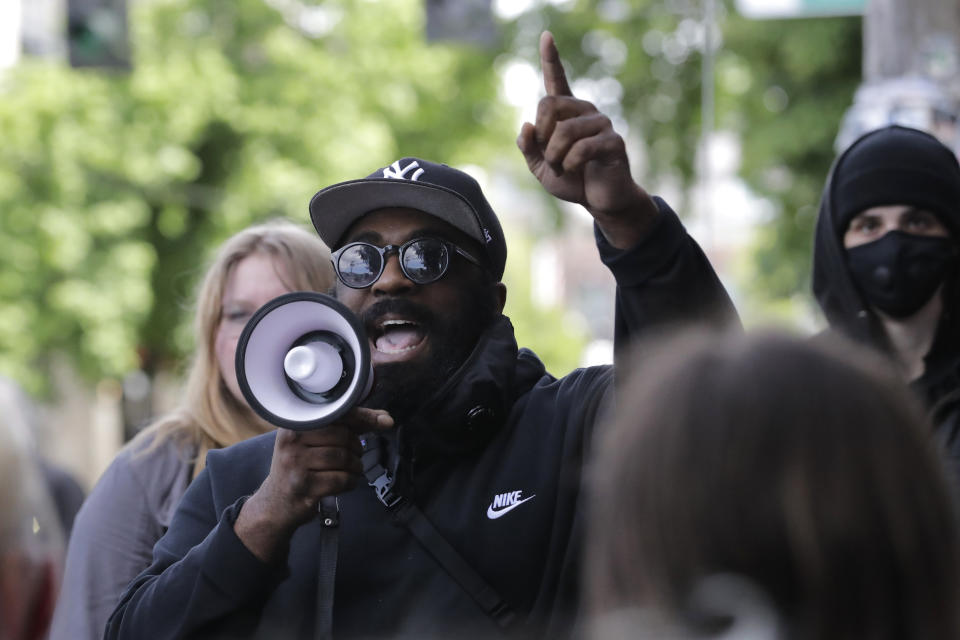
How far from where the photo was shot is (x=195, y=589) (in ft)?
8.12

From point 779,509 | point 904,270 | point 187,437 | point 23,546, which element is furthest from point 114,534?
point 779,509

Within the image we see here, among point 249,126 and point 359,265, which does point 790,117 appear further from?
point 359,265

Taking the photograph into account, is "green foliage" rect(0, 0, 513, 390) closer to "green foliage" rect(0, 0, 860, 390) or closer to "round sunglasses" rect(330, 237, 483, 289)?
"green foliage" rect(0, 0, 860, 390)

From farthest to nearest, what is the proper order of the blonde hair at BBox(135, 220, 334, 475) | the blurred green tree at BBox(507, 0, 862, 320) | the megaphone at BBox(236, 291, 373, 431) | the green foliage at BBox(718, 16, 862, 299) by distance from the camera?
the blurred green tree at BBox(507, 0, 862, 320) → the green foliage at BBox(718, 16, 862, 299) → the blonde hair at BBox(135, 220, 334, 475) → the megaphone at BBox(236, 291, 373, 431)

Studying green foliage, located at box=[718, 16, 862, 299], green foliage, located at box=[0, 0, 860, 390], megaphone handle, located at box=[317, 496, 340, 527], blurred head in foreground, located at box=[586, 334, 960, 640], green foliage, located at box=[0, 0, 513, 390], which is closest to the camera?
blurred head in foreground, located at box=[586, 334, 960, 640]

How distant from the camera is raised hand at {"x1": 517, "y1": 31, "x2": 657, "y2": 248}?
2387 mm

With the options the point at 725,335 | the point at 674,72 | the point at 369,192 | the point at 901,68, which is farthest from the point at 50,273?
the point at 725,335

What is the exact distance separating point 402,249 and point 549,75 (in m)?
0.63

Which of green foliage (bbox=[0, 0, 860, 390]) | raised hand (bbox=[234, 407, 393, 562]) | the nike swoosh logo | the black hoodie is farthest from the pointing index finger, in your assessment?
green foliage (bbox=[0, 0, 860, 390])

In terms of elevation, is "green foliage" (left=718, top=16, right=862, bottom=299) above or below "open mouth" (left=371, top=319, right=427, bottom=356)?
above

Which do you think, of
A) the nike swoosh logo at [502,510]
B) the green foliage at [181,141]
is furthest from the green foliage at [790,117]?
the nike swoosh logo at [502,510]

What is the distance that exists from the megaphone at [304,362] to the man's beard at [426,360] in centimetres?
43

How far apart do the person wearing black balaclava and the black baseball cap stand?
1107 millimetres

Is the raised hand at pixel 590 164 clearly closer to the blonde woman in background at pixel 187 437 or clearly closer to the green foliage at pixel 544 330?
the blonde woman in background at pixel 187 437
